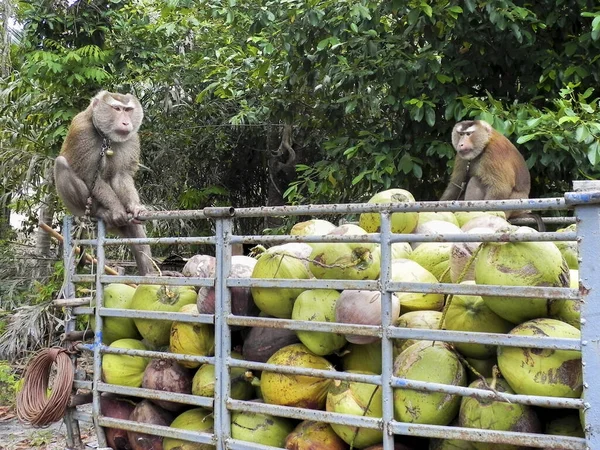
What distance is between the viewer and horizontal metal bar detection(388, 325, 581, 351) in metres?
1.81

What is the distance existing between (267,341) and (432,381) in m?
0.74

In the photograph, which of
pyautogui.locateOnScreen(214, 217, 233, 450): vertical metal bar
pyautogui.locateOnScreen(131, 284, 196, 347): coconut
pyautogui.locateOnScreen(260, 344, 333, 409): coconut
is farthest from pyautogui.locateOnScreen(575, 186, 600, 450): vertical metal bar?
pyautogui.locateOnScreen(131, 284, 196, 347): coconut

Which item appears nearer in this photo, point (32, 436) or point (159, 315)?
point (159, 315)

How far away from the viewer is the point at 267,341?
257 cm

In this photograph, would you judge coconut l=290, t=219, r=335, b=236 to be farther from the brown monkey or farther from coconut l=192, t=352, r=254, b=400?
the brown monkey

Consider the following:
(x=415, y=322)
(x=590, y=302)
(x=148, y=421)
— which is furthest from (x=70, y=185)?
(x=590, y=302)

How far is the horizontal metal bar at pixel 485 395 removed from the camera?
1.80m

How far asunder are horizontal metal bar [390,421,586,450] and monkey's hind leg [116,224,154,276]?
96.5 inches

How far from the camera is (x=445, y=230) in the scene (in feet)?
8.89

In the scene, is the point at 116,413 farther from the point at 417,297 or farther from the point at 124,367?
the point at 417,297

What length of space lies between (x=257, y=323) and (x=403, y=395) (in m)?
0.62

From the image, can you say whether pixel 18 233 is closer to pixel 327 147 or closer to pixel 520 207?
pixel 327 147

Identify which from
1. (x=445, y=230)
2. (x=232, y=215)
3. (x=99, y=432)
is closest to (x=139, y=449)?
(x=99, y=432)

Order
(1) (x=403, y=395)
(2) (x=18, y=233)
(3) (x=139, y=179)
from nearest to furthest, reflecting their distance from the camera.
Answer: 1. (1) (x=403, y=395)
2. (3) (x=139, y=179)
3. (2) (x=18, y=233)
